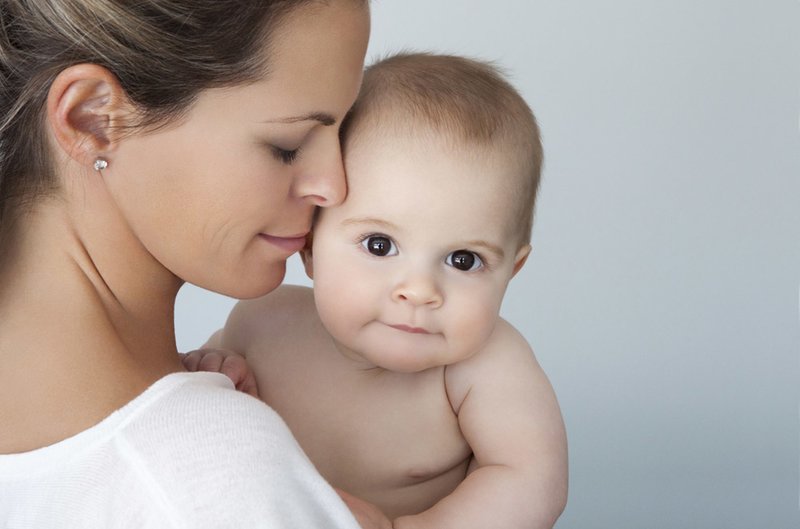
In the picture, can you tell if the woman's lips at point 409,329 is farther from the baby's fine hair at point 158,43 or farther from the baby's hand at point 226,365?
the baby's fine hair at point 158,43

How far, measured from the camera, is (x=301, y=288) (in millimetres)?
2176

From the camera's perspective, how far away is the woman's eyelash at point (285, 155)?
1.68 meters

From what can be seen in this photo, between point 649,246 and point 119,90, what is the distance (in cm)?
220

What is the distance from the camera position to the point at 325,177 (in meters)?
1.75

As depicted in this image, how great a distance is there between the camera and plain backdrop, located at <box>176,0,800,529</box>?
3.54 meters

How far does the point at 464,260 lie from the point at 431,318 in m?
0.10

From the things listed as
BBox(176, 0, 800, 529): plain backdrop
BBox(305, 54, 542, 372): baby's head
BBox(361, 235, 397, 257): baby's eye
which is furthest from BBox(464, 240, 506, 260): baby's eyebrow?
BBox(176, 0, 800, 529): plain backdrop

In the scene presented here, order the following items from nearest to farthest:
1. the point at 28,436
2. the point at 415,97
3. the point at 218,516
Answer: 1. the point at 218,516
2. the point at 28,436
3. the point at 415,97

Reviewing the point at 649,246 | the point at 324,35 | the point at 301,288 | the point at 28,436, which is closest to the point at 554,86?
the point at 649,246

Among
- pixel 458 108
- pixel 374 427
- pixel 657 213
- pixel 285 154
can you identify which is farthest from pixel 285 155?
pixel 657 213

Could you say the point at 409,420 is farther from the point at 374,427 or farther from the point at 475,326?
the point at 475,326

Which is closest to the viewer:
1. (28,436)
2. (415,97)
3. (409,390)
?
(28,436)

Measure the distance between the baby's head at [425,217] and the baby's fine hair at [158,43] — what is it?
251 millimetres

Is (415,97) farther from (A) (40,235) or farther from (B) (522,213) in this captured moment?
(A) (40,235)
